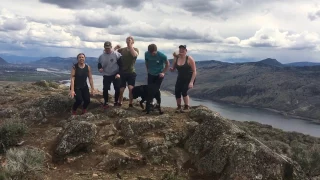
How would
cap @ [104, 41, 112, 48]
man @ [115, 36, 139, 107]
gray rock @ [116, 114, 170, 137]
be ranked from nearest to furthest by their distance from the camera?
gray rock @ [116, 114, 170, 137] → cap @ [104, 41, 112, 48] → man @ [115, 36, 139, 107]

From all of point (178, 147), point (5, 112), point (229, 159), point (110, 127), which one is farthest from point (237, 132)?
point (5, 112)

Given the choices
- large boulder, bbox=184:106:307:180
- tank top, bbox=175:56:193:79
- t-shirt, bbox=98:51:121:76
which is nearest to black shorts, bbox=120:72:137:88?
t-shirt, bbox=98:51:121:76

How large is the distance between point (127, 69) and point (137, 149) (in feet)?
13.6

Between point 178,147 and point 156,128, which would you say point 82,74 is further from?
point 178,147

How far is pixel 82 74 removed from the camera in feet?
40.4

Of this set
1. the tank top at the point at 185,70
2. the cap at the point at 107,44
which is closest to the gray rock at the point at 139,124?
the tank top at the point at 185,70

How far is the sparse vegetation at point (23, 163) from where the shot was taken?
7.72 metres

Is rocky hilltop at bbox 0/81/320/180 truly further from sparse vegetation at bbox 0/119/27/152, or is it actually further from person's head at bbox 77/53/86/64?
person's head at bbox 77/53/86/64

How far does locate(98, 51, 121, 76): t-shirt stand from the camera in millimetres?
12797

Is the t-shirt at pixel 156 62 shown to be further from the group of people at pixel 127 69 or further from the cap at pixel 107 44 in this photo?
the cap at pixel 107 44

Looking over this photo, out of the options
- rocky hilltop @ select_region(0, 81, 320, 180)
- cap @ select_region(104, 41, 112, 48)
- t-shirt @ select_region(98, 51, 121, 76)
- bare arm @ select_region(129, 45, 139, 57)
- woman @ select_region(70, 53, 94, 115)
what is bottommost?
rocky hilltop @ select_region(0, 81, 320, 180)

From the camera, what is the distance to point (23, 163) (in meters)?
7.98

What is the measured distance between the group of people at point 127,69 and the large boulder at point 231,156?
2.62 meters

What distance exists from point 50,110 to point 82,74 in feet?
8.10
